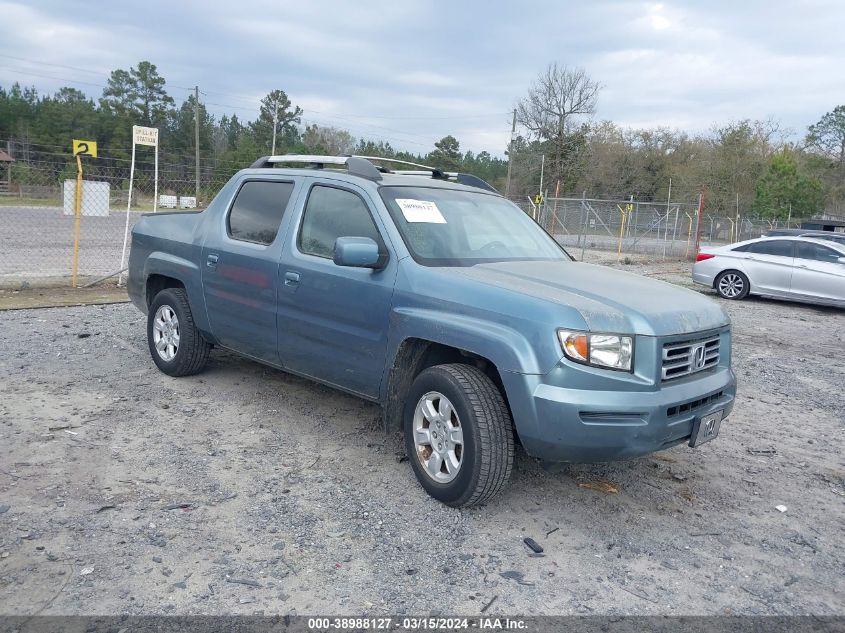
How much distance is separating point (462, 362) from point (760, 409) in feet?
11.8

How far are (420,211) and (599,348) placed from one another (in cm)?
165

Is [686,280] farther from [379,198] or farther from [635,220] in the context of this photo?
[379,198]

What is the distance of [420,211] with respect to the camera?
15.0ft

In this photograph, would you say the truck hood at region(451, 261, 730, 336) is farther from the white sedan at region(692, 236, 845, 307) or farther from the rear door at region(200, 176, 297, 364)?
the white sedan at region(692, 236, 845, 307)

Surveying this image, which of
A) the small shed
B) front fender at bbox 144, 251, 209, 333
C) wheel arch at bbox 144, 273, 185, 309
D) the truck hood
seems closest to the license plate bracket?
the truck hood

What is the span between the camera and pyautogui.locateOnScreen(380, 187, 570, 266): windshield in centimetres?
439

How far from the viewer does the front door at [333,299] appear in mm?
4297

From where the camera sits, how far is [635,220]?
1111 inches

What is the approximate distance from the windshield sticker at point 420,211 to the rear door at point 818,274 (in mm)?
11293

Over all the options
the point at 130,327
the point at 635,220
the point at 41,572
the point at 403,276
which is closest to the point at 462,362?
the point at 403,276

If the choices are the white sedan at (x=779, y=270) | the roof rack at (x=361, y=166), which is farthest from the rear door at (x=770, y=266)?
the roof rack at (x=361, y=166)

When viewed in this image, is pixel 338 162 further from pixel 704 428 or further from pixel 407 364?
pixel 704 428

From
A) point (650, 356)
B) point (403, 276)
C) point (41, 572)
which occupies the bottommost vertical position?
point (41, 572)

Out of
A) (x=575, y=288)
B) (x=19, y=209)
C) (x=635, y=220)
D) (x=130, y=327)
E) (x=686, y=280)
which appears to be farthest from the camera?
(x=19, y=209)
